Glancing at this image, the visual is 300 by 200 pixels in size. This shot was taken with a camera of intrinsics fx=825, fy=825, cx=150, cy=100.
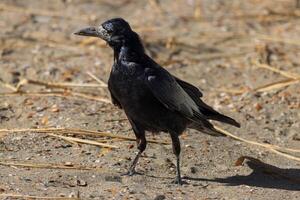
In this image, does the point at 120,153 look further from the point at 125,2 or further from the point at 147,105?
the point at 125,2

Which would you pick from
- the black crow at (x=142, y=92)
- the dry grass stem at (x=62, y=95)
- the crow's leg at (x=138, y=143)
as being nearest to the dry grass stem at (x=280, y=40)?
the dry grass stem at (x=62, y=95)

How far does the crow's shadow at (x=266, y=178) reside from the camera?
21.0 feet

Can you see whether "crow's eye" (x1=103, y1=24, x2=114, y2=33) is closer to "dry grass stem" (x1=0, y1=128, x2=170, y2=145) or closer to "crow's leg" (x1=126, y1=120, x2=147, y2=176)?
"crow's leg" (x1=126, y1=120, x2=147, y2=176)

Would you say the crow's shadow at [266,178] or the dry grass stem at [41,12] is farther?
the dry grass stem at [41,12]

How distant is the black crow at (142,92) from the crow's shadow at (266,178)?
47 centimetres

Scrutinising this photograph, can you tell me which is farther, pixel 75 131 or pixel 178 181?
pixel 75 131

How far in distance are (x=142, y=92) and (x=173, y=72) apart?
303 centimetres

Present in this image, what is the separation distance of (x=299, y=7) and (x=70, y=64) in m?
3.82

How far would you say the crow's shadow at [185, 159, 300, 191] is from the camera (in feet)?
21.0

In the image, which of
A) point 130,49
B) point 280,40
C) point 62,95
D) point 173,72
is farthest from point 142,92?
point 280,40

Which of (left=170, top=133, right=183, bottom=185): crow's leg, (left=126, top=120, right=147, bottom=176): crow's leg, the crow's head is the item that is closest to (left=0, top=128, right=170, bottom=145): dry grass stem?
(left=126, top=120, right=147, bottom=176): crow's leg

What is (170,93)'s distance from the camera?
6184 millimetres

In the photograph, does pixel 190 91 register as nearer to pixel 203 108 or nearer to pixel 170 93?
pixel 203 108

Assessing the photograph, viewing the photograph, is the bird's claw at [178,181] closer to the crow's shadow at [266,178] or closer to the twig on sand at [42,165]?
the crow's shadow at [266,178]
